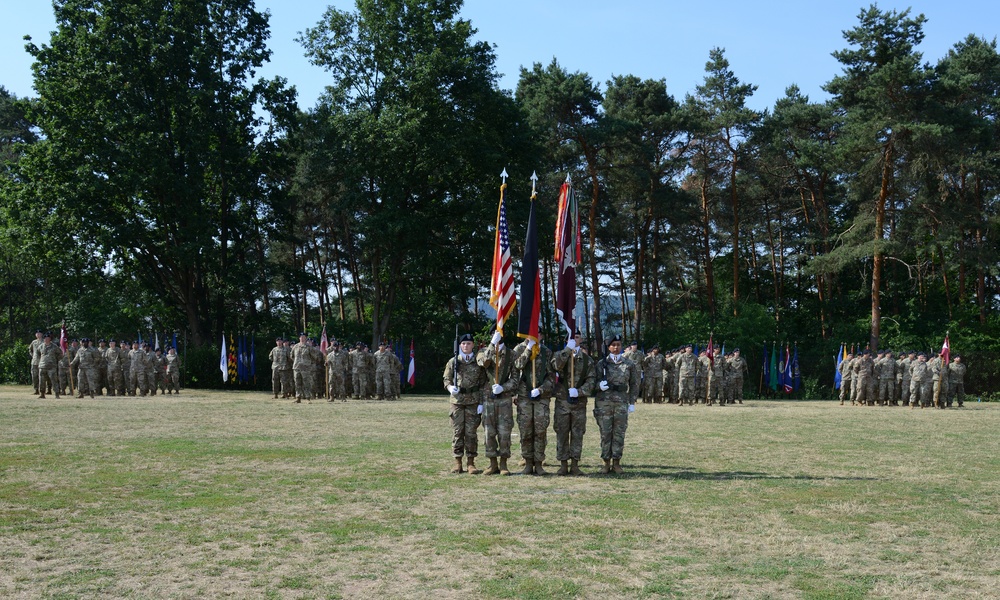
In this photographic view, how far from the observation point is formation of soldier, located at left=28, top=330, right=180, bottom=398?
27.8m

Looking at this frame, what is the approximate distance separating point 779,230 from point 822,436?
3757 centimetres

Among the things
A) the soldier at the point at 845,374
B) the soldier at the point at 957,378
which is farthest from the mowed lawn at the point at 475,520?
the soldier at the point at 845,374

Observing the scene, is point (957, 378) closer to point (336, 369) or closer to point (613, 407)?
point (336, 369)

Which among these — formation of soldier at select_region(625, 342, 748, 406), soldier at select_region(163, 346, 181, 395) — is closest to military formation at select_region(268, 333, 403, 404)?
soldier at select_region(163, 346, 181, 395)

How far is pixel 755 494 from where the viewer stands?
405 inches

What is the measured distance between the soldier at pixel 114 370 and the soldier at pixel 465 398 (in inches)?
849

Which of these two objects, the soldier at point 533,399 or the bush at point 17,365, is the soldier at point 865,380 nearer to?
the soldier at point 533,399

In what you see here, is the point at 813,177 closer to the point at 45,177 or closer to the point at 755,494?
the point at 45,177

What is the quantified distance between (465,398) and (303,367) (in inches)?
670

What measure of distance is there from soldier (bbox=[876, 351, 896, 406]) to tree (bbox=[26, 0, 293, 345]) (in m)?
25.0

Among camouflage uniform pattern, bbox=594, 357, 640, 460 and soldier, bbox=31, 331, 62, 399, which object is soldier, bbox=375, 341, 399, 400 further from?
camouflage uniform pattern, bbox=594, 357, 640, 460

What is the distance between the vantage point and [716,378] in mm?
31156

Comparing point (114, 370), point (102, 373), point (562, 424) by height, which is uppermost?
point (114, 370)

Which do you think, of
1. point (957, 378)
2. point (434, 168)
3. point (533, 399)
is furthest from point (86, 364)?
point (957, 378)
